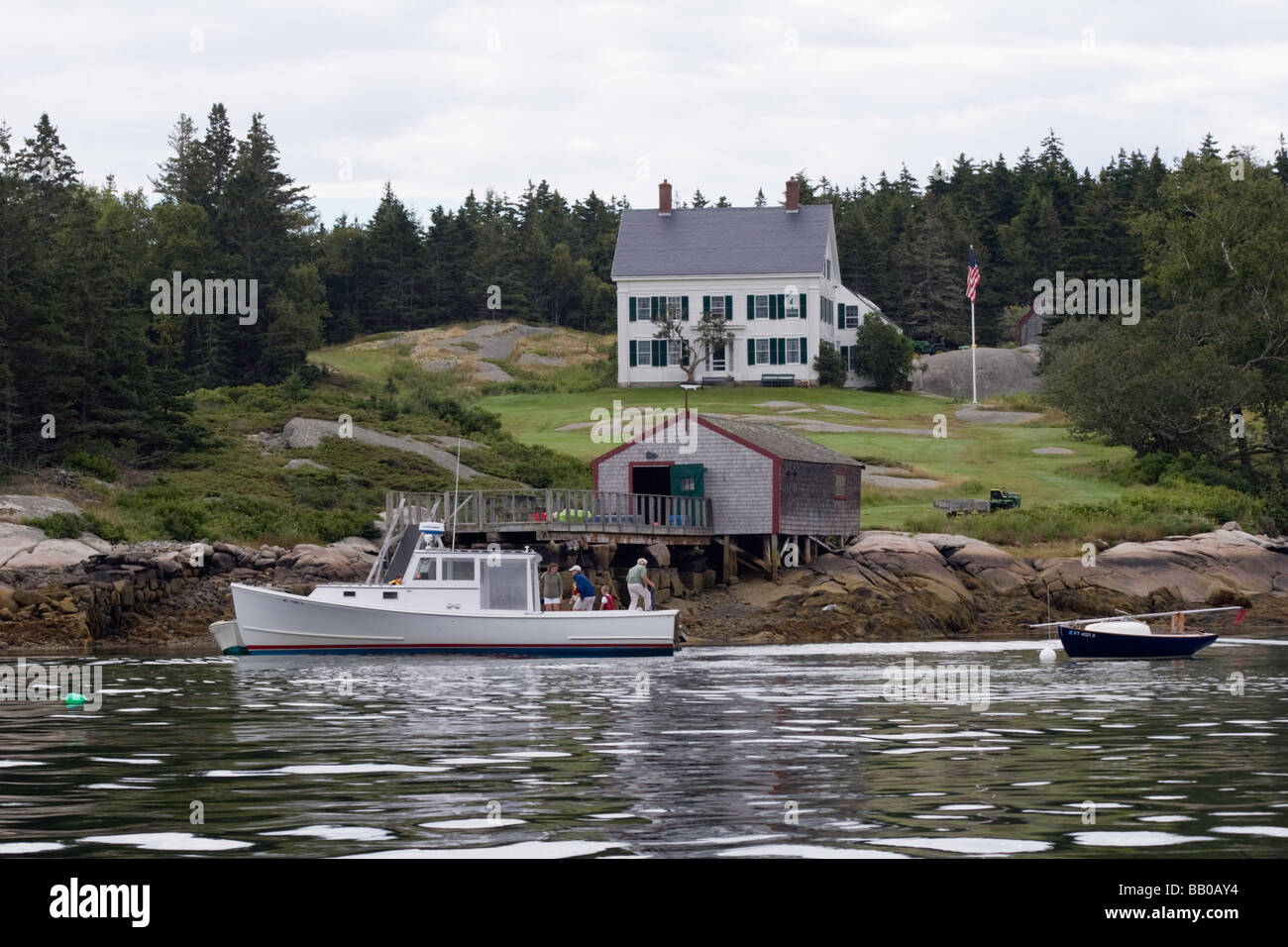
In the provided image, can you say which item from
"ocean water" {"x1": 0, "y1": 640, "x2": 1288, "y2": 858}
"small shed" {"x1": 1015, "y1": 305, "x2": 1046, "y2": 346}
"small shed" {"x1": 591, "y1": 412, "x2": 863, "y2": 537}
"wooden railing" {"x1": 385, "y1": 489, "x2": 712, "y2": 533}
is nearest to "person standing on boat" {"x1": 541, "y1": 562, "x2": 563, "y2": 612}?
"wooden railing" {"x1": 385, "y1": 489, "x2": 712, "y2": 533}

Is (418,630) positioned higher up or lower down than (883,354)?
lower down

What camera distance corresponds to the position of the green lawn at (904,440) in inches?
2406

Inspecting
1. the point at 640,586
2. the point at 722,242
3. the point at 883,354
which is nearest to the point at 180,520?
the point at 640,586

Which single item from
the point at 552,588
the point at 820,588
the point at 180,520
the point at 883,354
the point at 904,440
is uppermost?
the point at 883,354

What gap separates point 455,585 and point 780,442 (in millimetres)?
19077

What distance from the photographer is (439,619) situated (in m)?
35.4

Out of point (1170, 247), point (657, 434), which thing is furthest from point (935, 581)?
point (1170, 247)

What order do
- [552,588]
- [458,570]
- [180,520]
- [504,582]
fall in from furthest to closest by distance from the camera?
1. [180,520]
2. [552,588]
3. [504,582]
4. [458,570]

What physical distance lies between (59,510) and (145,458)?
883 cm

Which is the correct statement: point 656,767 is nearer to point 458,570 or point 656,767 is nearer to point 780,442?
point 458,570

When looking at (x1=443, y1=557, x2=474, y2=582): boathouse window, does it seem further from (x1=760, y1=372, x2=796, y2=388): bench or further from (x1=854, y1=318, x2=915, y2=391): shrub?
(x1=854, y1=318, x2=915, y2=391): shrub

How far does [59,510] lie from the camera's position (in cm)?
4728

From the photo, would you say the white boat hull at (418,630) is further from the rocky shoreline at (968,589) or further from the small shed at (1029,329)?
the small shed at (1029,329)

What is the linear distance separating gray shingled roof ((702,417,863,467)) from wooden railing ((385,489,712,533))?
8.17 feet
